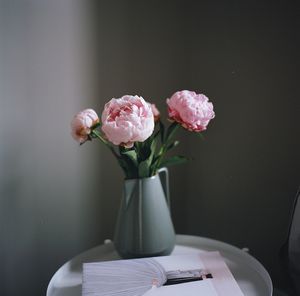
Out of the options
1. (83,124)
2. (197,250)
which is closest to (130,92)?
(83,124)

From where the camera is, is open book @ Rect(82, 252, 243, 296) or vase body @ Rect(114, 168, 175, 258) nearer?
open book @ Rect(82, 252, 243, 296)

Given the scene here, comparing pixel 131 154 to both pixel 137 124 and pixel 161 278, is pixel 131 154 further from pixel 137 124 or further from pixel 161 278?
pixel 161 278

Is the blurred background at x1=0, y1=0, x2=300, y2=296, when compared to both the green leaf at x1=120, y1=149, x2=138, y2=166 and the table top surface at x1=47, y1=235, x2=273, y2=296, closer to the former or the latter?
the table top surface at x1=47, y1=235, x2=273, y2=296

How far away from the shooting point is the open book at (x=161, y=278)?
26.5 inches

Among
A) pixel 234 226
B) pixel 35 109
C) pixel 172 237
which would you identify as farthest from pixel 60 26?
pixel 234 226

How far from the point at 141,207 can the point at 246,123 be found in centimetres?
48

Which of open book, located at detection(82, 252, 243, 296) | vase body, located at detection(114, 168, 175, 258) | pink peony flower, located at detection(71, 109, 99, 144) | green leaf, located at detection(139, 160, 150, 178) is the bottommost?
open book, located at detection(82, 252, 243, 296)

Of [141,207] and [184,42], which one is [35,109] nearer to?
[141,207]

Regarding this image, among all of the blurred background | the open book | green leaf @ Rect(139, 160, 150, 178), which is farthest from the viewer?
the blurred background

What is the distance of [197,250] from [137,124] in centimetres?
45

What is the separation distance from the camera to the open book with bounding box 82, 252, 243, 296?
674 mm

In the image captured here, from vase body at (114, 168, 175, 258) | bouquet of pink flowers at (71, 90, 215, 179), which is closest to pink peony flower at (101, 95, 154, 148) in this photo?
bouquet of pink flowers at (71, 90, 215, 179)

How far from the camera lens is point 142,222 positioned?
81 cm

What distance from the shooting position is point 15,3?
902mm
